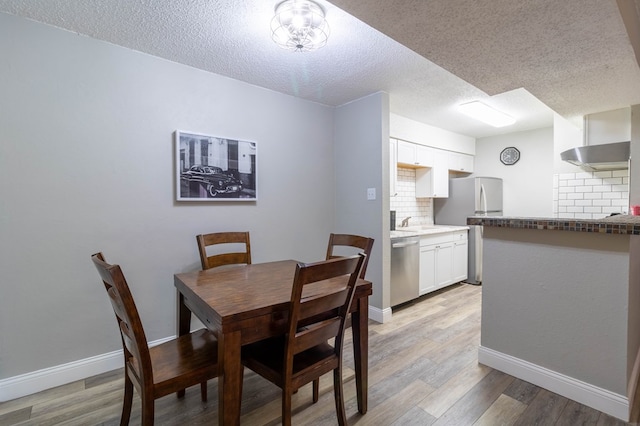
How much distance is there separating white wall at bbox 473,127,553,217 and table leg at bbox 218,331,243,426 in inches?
191

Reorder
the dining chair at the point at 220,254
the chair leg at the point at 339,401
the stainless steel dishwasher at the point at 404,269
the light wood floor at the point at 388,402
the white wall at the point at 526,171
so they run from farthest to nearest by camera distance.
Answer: the white wall at the point at 526,171 < the stainless steel dishwasher at the point at 404,269 < the dining chair at the point at 220,254 < the light wood floor at the point at 388,402 < the chair leg at the point at 339,401

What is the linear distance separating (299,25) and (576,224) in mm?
1965

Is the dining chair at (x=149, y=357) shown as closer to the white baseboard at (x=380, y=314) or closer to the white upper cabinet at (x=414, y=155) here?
the white baseboard at (x=380, y=314)

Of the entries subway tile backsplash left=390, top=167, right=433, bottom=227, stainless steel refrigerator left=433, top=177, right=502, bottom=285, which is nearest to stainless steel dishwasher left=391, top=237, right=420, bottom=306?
subway tile backsplash left=390, top=167, right=433, bottom=227

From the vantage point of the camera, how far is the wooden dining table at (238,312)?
1194 mm

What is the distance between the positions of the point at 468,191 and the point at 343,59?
2.99m

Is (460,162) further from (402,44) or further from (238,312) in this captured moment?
(238,312)

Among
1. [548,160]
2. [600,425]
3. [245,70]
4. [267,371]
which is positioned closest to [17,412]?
[267,371]

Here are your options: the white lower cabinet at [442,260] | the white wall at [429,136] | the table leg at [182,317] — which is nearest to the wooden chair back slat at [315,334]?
the table leg at [182,317]

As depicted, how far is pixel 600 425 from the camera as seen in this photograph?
5.16 feet

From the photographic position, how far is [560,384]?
184 cm

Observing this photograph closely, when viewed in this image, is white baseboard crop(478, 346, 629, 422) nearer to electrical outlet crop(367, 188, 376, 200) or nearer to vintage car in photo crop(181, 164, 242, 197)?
electrical outlet crop(367, 188, 376, 200)

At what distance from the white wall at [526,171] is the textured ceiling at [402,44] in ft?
5.61

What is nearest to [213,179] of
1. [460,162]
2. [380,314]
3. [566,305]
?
[380,314]
